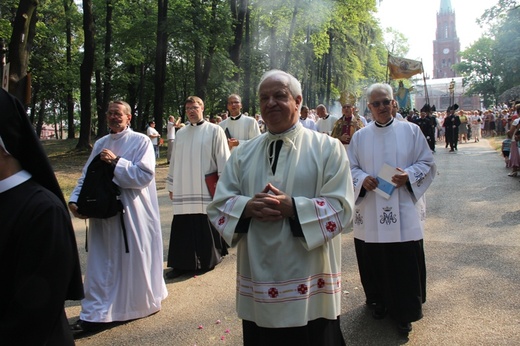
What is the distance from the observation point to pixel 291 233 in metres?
2.55

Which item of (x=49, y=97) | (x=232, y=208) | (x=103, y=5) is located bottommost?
(x=232, y=208)

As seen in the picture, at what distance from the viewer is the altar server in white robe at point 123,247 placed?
4266 mm

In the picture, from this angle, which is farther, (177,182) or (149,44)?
(149,44)

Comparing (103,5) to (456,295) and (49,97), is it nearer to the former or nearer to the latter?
(49,97)

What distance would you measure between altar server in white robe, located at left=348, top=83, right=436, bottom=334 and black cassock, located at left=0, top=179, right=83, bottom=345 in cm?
284

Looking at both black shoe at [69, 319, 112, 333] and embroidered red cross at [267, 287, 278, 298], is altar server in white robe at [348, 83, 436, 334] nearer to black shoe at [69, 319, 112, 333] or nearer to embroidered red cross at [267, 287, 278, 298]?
embroidered red cross at [267, 287, 278, 298]

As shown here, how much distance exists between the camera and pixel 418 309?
3844 millimetres

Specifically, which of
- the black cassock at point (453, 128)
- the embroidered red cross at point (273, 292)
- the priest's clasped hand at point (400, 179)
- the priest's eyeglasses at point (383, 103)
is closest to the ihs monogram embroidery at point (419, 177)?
the priest's clasped hand at point (400, 179)

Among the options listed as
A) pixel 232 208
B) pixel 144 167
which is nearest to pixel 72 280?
pixel 232 208

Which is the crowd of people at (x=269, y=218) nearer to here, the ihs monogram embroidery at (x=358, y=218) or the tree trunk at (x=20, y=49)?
the ihs monogram embroidery at (x=358, y=218)

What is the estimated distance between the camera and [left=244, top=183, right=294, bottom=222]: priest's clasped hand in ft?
8.07

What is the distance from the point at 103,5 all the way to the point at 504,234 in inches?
940

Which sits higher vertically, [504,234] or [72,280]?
[72,280]

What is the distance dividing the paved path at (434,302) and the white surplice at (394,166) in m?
0.83
